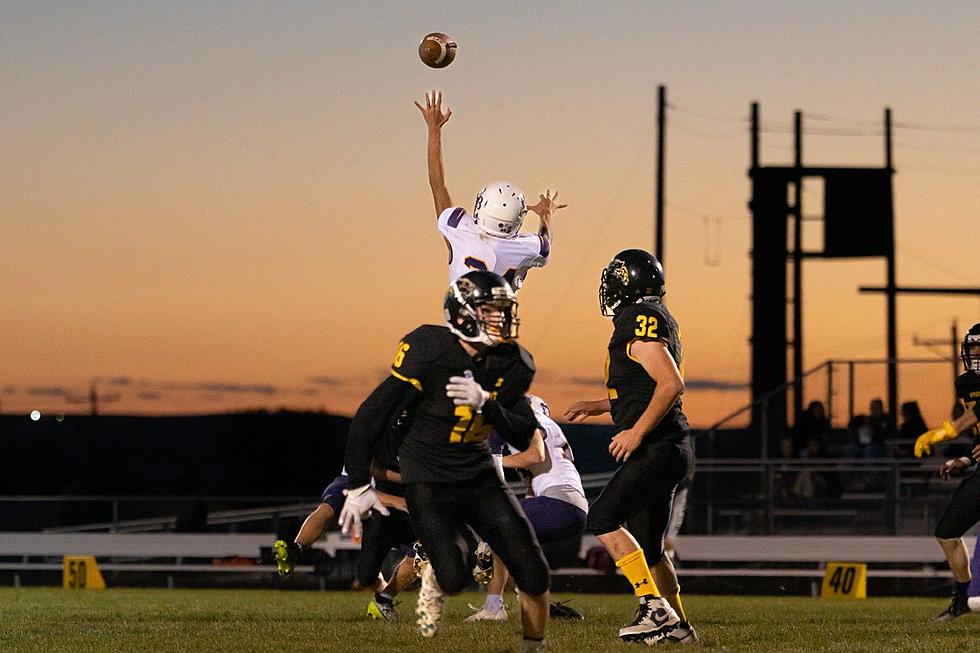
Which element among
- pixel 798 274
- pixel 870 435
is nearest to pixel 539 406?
pixel 870 435

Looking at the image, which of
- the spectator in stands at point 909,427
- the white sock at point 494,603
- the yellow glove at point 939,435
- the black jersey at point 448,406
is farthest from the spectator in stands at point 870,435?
the black jersey at point 448,406

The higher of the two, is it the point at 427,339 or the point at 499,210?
the point at 499,210

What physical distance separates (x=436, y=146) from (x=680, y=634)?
3.80m

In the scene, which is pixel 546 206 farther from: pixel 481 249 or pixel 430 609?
pixel 430 609

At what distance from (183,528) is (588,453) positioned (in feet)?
21.7

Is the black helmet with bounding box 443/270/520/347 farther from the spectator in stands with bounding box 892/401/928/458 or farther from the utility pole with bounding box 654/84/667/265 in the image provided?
the utility pole with bounding box 654/84/667/265

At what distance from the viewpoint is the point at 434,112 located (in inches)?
462

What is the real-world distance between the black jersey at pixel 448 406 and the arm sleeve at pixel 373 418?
2.6 inches

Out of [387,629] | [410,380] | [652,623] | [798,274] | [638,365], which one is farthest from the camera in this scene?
[798,274]

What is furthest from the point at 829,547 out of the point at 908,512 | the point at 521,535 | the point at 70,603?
the point at 521,535

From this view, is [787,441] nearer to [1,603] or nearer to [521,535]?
[1,603]

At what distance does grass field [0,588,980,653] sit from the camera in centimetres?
971

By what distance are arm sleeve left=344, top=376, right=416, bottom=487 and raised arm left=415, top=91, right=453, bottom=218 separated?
2.98 m

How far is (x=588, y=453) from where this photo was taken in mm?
23672
